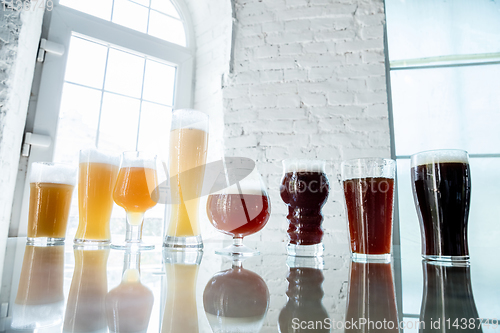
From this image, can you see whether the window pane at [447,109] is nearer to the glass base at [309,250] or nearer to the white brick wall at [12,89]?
the glass base at [309,250]

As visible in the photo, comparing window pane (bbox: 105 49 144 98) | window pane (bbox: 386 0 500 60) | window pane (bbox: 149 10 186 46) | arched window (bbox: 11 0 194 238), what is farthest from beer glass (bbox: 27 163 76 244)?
window pane (bbox: 386 0 500 60)

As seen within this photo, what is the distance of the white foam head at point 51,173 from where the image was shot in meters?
0.76

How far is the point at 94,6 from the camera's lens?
2.23 m

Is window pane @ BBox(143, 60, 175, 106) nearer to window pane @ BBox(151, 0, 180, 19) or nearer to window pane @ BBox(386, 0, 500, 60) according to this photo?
window pane @ BBox(151, 0, 180, 19)

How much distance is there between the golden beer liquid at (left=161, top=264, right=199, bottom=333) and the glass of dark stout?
0.25m

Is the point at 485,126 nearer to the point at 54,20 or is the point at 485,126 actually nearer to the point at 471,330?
the point at 471,330

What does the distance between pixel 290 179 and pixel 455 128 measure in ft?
5.81

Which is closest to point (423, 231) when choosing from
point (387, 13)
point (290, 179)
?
point (290, 179)

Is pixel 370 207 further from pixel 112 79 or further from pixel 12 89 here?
pixel 112 79

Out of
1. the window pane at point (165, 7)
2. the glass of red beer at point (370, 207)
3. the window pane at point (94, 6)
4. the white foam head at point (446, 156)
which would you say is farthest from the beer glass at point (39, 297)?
the window pane at point (165, 7)

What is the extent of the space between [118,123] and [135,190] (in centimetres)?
170

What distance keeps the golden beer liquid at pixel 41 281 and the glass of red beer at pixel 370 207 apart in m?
0.46

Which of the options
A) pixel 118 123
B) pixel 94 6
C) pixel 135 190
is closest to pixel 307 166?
pixel 135 190

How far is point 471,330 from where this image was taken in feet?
0.60
